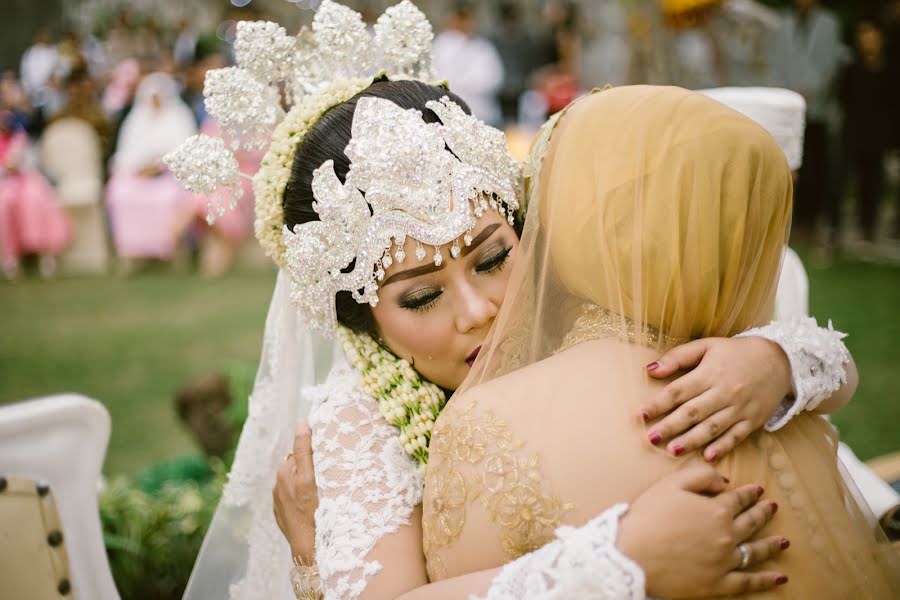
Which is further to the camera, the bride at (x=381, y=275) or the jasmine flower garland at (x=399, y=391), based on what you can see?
the jasmine flower garland at (x=399, y=391)

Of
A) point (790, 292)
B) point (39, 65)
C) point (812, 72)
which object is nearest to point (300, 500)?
point (790, 292)

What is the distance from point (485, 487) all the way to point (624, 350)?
34 cm

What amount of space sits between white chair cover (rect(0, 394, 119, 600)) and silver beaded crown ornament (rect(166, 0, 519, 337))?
57cm

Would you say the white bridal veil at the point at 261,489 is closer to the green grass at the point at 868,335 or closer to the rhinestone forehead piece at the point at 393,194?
the rhinestone forehead piece at the point at 393,194

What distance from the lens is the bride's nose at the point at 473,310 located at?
163cm

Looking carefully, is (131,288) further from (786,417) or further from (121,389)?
(786,417)

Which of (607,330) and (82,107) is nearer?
(607,330)

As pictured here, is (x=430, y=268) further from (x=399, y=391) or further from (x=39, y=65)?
(x=39, y=65)

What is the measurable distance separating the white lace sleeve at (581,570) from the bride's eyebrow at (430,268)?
635mm

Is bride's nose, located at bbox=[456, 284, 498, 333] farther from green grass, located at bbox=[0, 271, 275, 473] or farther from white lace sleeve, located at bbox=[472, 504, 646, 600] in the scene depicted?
green grass, located at bbox=[0, 271, 275, 473]

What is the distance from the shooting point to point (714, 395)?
4.30 feet

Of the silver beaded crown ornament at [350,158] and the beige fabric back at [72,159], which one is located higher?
the silver beaded crown ornament at [350,158]

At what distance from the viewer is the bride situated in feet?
4.62

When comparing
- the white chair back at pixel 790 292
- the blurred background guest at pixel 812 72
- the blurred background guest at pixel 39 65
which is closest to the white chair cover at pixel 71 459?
the white chair back at pixel 790 292
